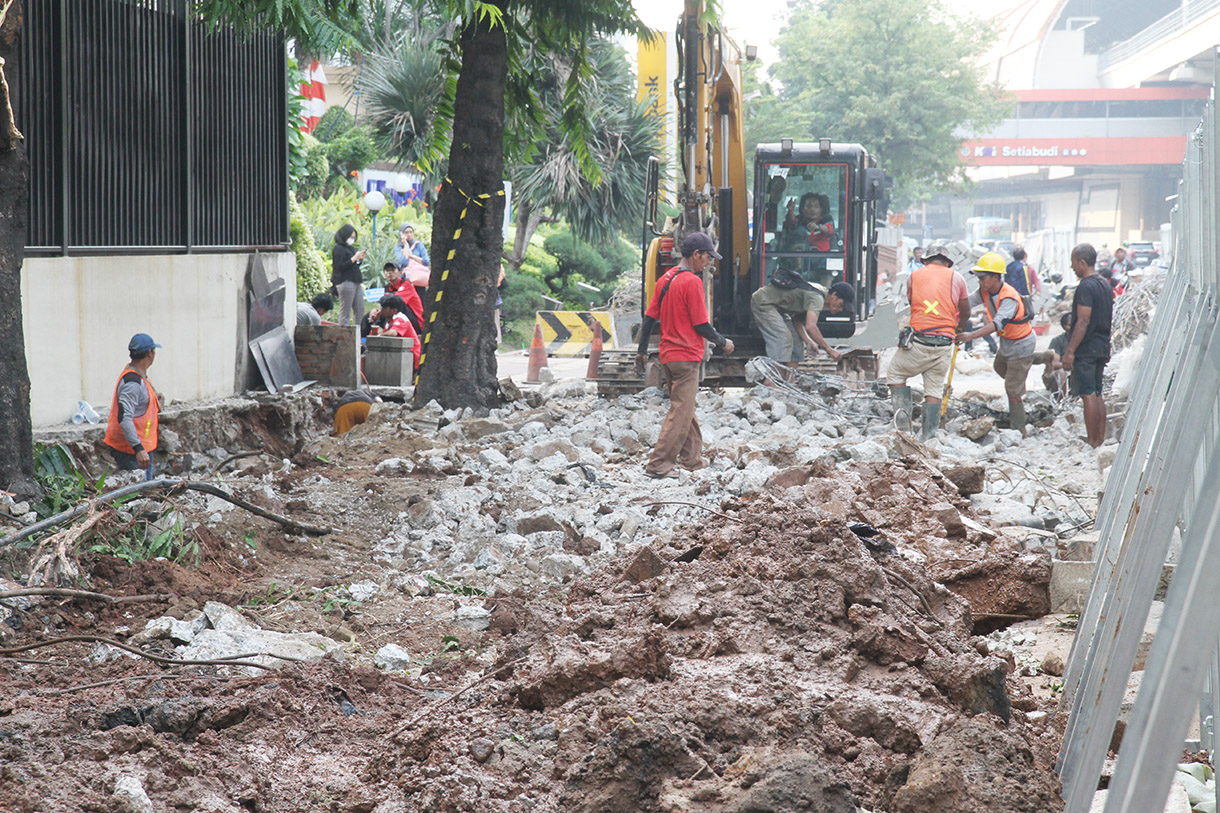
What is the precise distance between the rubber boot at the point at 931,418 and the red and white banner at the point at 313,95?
55.6ft

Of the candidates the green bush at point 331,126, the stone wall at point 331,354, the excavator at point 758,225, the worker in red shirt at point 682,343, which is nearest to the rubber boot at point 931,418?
the worker in red shirt at point 682,343

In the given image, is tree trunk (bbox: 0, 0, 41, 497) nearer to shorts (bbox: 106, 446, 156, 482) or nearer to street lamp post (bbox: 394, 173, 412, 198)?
shorts (bbox: 106, 446, 156, 482)

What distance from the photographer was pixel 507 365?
2041cm

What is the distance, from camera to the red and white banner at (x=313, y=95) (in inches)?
961

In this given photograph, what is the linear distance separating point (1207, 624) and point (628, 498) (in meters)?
6.18

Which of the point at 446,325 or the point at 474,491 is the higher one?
the point at 446,325

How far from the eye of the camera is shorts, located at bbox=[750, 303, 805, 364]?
13.5m

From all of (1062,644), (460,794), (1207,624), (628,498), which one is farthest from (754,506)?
(1207,624)

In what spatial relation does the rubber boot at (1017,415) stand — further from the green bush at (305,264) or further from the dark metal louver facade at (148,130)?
the green bush at (305,264)

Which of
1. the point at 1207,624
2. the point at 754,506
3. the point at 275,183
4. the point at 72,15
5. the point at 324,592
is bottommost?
the point at 324,592

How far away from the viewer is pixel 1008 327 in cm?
1113

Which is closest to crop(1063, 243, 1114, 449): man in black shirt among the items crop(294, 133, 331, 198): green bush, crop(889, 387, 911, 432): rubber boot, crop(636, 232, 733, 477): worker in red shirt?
crop(889, 387, 911, 432): rubber boot

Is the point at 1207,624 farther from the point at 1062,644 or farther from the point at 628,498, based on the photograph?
the point at 628,498

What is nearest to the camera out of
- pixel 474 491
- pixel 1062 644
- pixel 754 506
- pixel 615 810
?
pixel 615 810
